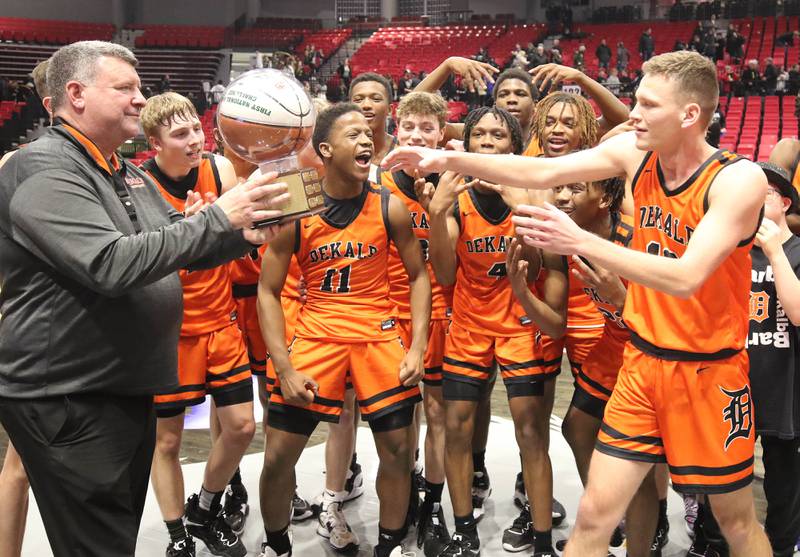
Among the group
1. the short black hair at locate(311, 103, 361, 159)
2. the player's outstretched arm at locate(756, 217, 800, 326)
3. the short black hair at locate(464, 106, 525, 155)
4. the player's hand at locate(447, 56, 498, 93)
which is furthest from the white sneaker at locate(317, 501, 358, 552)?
the player's hand at locate(447, 56, 498, 93)

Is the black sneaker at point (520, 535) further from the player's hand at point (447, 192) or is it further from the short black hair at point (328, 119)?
the short black hair at point (328, 119)

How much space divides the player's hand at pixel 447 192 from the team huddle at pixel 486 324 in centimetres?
1

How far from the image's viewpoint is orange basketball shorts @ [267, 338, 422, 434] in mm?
3750

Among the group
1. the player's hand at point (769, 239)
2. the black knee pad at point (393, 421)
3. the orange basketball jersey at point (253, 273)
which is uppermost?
the player's hand at point (769, 239)

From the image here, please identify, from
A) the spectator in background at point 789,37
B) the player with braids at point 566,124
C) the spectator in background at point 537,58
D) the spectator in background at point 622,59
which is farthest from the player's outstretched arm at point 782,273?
the spectator in background at point 789,37

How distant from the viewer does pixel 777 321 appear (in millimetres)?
3512

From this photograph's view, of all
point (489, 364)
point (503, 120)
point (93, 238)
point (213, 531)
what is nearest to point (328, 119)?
point (503, 120)

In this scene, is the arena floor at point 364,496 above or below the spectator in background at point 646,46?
below

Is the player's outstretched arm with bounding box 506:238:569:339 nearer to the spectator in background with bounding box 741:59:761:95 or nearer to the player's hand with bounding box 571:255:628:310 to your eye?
the player's hand with bounding box 571:255:628:310

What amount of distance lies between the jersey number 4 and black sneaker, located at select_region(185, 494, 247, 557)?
1.33 meters

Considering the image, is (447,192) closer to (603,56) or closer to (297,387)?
(297,387)

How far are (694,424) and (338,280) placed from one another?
1.65m

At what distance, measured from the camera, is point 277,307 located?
3805 millimetres

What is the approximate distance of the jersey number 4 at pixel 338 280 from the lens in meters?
3.82
